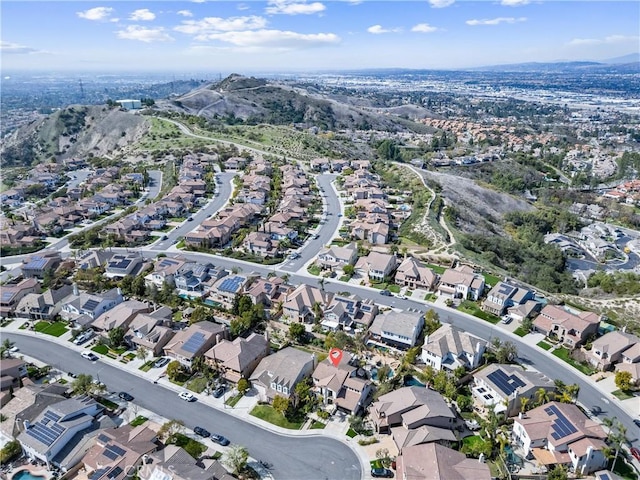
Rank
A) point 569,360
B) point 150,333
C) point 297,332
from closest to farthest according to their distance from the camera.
Result: point 569,360, point 150,333, point 297,332

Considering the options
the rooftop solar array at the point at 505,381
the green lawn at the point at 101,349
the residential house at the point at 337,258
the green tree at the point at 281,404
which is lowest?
the green lawn at the point at 101,349

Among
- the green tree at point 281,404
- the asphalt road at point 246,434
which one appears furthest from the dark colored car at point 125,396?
the green tree at point 281,404

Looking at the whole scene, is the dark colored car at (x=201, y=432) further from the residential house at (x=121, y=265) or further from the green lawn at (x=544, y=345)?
the green lawn at (x=544, y=345)

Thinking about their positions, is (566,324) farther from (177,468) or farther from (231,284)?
(177,468)

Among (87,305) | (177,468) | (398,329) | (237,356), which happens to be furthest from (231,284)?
(177,468)

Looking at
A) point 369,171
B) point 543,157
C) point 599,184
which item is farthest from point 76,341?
point 543,157

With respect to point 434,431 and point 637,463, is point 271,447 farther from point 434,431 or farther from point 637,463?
point 637,463

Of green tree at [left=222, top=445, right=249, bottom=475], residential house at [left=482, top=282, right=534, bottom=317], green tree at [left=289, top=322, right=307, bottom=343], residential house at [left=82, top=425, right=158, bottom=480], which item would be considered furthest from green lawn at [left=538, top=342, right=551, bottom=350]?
residential house at [left=82, top=425, right=158, bottom=480]
